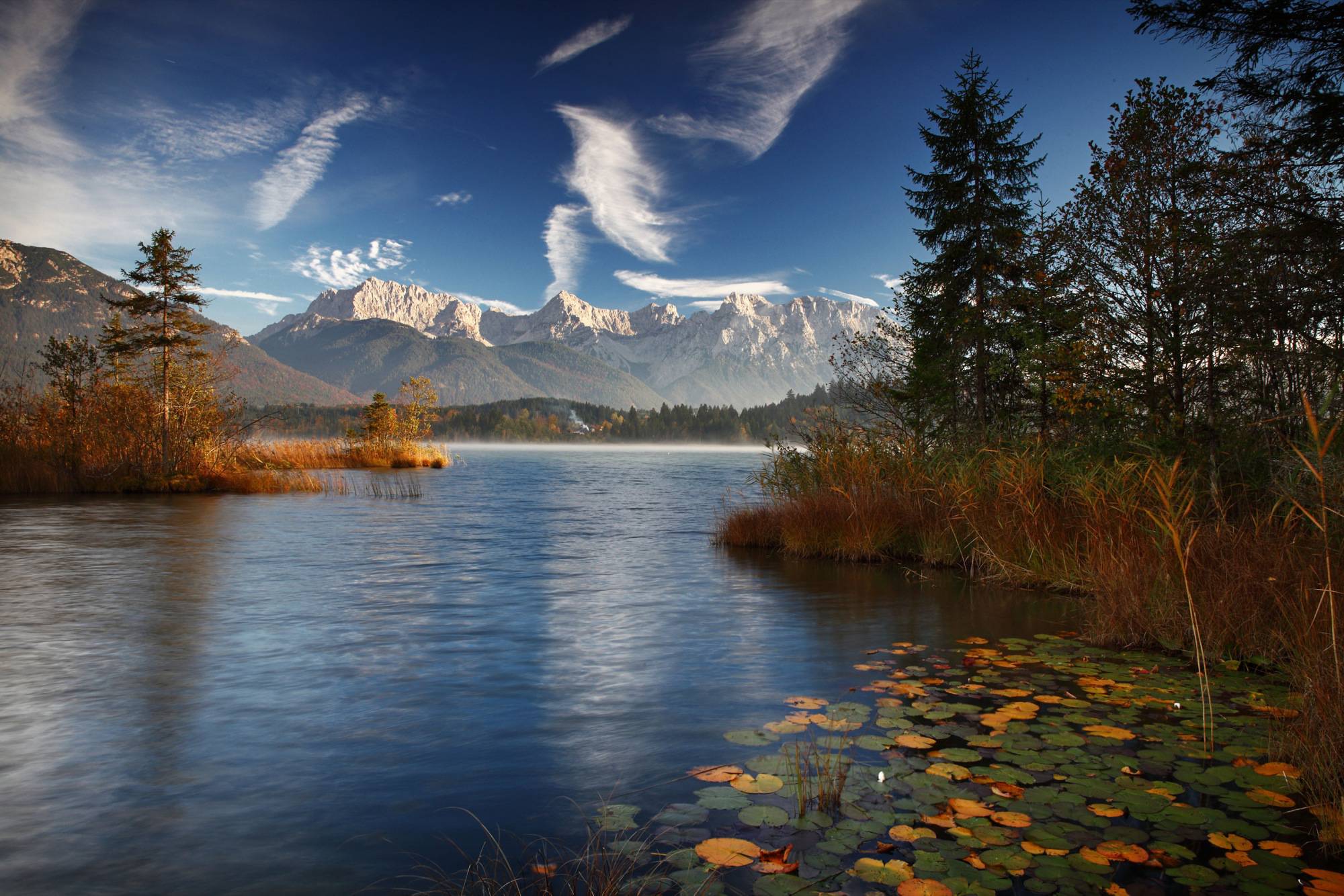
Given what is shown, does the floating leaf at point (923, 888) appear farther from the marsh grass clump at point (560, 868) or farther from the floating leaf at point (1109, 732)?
the floating leaf at point (1109, 732)

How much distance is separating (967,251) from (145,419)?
30.0 metres

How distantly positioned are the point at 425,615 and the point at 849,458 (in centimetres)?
924

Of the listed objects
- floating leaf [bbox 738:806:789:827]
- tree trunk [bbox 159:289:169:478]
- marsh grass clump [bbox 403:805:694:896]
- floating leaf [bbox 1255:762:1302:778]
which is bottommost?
marsh grass clump [bbox 403:805:694:896]

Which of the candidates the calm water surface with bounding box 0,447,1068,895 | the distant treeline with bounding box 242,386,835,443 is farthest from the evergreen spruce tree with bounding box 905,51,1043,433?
the distant treeline with bounding box 242,386,835,443

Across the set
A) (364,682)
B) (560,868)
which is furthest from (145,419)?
(560,868)

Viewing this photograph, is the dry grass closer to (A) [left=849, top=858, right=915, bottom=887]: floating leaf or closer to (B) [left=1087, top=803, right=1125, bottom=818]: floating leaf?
(A) [left=849, top=858, right=915, bottom=887]: floating leaf

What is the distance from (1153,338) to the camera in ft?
41.9

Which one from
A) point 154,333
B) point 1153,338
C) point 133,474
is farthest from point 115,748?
point 154,333

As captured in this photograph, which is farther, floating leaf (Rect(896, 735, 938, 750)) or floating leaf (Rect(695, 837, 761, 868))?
floating leaf (Rect(896, 735, 938, 750))

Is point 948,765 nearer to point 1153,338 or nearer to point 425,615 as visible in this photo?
point 425,615

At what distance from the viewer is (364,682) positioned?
7.34 m

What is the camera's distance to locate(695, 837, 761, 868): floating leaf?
3598 millimetres

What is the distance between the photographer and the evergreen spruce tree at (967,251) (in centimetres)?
2022

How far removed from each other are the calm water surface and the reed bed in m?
0.94
